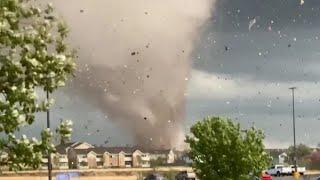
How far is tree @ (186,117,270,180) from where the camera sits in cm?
6088

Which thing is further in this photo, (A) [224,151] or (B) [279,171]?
(B) [279,171]

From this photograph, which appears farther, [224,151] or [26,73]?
[224,151]

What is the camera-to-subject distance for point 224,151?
62312 mm

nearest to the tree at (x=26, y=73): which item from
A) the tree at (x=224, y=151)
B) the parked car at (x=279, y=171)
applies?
the tree at (x=224, y=151)

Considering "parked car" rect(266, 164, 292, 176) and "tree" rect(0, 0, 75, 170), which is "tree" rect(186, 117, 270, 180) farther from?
"parked car" rect(266, 164, 292, 176)

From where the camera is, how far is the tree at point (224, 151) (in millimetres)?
60875

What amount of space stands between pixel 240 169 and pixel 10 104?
152 ft

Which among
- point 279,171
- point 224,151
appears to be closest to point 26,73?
point 224,151

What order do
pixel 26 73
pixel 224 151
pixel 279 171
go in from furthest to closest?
pixel 279 171
pixel 224 151
pixel 26 73

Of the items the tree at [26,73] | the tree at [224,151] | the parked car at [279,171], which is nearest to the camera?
the tree at [26,73]

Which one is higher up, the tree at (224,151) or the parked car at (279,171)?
the tree at (224,151)

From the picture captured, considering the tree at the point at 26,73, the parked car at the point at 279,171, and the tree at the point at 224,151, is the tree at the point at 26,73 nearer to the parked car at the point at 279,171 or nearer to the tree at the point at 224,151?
the tree at the point at 224,151

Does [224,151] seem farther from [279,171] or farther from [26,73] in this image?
[279,171]

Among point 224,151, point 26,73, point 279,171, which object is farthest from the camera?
point 279,171
